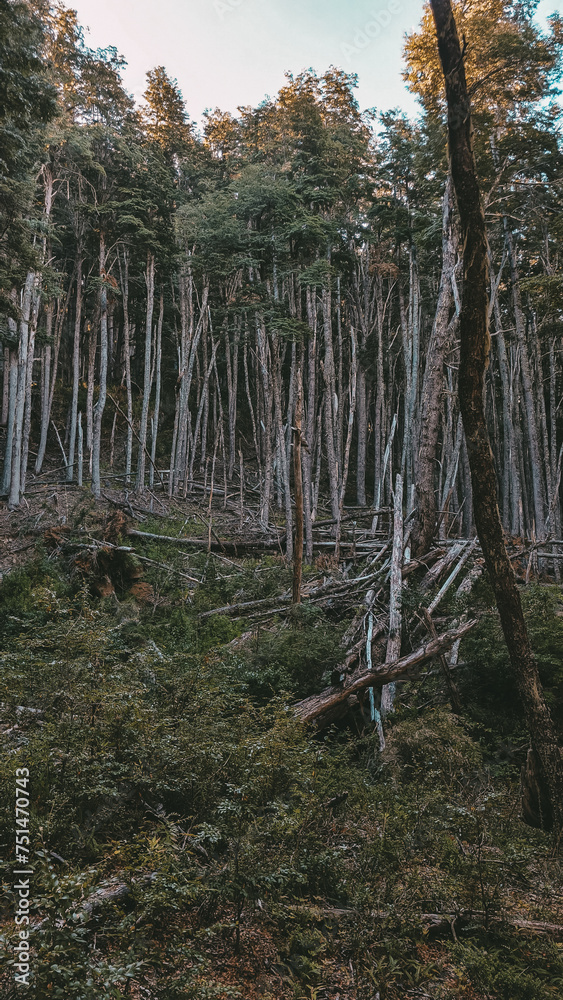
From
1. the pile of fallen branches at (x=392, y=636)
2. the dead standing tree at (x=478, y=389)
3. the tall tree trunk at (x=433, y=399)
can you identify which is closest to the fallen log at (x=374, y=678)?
the pile of fallen branches at (x=392, y=636)

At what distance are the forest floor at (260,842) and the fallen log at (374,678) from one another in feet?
1.14

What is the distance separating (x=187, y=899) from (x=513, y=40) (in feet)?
46.6

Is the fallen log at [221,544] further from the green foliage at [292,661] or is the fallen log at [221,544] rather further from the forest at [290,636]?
the green foliage at [292,661]

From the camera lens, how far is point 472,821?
369 cm

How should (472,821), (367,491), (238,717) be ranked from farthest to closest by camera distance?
(367,491) < (238,717) < (472,821)

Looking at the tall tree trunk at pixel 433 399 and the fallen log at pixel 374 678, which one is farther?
the tall tree trunk at pixel 433 399

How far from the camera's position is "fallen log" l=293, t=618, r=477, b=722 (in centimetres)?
595

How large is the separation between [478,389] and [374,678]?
3.74m

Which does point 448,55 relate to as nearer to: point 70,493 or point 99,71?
point 70,493

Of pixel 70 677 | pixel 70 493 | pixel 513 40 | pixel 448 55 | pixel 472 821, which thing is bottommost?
pixel 472 821

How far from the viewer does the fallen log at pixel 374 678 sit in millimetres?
5953

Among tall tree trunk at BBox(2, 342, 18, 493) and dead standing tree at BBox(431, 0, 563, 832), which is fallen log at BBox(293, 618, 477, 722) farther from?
tall tree trunk at BBox(2, 342, 18, 493)

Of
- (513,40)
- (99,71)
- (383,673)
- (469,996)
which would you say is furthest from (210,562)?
(99,71)

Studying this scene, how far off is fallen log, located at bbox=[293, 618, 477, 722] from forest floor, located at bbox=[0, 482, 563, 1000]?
35 centimetres
